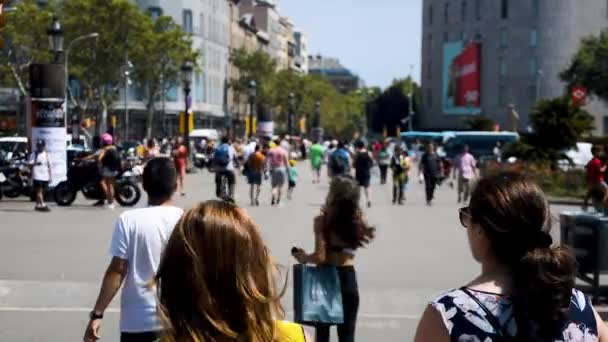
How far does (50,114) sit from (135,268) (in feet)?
64.6

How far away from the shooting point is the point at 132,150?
4297 centimetres

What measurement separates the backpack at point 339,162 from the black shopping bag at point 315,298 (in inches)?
713

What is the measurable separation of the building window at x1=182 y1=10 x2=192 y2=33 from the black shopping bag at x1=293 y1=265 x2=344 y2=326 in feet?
265

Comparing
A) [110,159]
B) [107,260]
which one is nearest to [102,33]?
[110,159]

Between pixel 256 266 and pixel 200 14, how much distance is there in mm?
88810

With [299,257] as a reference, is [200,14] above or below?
above

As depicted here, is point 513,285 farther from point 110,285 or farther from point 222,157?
point 222,157

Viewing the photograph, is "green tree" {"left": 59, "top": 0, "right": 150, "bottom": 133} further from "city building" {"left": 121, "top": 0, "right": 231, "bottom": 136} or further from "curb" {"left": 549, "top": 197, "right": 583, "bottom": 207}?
"curb" {"left": 549, "top": 197, "right": 583, "bottom": 207}

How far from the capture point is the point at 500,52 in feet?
323

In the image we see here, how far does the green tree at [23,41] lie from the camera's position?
177ft

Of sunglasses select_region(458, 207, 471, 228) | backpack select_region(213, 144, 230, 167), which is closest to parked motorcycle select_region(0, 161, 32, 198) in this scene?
backpack select_region(213, 144, 230, 167)

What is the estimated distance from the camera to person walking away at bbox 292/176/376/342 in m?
6.98

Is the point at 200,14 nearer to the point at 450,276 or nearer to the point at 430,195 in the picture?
the point at 430,195

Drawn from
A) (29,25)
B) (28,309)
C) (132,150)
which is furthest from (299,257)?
(29,25)
